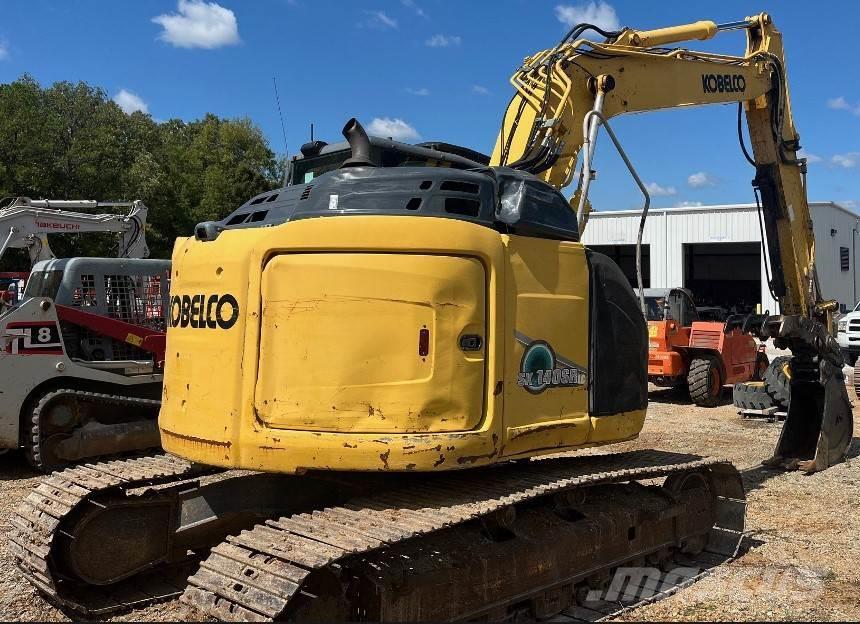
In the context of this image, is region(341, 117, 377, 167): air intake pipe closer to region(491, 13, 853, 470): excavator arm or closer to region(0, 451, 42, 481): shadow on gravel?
region(491, 13, 853, 470): excavator arm

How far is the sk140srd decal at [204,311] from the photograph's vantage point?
4.11m

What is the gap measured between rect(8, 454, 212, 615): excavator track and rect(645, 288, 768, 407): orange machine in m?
9.83

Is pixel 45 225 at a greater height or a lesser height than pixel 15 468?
greater

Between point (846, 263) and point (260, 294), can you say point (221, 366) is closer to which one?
point (260, 294)

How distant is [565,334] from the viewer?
457cm

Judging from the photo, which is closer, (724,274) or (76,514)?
(76,514)

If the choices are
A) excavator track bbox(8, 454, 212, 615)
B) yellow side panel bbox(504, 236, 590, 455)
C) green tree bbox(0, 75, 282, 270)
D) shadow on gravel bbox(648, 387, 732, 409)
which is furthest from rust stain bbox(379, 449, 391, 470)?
green tree bbox(0, 75, 282, 270)

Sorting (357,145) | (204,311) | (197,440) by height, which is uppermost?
(357,145)

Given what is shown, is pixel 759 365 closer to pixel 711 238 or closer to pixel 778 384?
pixel 778 384

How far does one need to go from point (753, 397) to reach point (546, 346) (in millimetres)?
8824

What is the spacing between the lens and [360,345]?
3.90 metres

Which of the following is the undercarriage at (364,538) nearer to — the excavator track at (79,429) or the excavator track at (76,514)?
the excavator track at (76,514)

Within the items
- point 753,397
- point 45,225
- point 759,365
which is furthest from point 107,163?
point 753,397

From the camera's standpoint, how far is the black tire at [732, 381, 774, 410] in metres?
12.0
